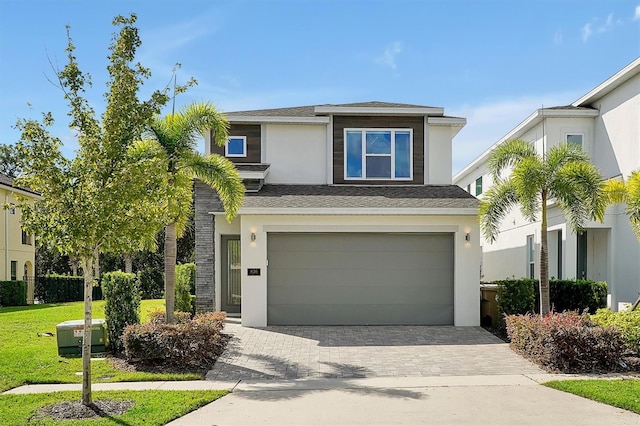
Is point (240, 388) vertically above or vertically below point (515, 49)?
below

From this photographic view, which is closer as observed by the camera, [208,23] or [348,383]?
[348,383]

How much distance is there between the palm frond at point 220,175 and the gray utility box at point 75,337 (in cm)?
Result: 359

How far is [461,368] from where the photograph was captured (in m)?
10.5

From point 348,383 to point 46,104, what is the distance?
21.0ft

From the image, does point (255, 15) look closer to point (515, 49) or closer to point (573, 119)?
point (515, 49)

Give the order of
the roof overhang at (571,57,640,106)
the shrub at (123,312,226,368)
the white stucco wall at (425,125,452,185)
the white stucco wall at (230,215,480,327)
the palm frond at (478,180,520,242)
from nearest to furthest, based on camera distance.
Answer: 1. the shrub at (123,312,226,368)
2. the palm frond at (478,180,520,242)
3. the white stucco wall at (230,215,480,327)
4. the roof overhang at (571,57,640,106)
5. the white stucco wall at (425,125,452,185)

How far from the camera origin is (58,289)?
99.0ft

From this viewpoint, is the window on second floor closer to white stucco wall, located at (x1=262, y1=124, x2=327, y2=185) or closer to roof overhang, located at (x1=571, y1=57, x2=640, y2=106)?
white stucco wall, located at (x1=262, y1=124, x2=327, y2=185)

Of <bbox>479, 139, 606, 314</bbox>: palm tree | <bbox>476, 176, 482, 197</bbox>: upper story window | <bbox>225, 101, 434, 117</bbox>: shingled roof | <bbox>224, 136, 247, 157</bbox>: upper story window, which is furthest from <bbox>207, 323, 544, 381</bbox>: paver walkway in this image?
<bbox>476, 176, 482, 197</bbox>: upper story window

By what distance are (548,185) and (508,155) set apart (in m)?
1.19

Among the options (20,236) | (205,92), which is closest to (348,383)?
(205,92)

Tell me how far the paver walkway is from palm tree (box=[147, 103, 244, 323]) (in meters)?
2.19

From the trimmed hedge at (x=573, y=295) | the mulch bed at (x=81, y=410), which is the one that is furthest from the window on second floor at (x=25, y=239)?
the trimmed hedge at (x=573, y=295)

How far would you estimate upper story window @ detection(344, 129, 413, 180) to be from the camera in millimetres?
17625
